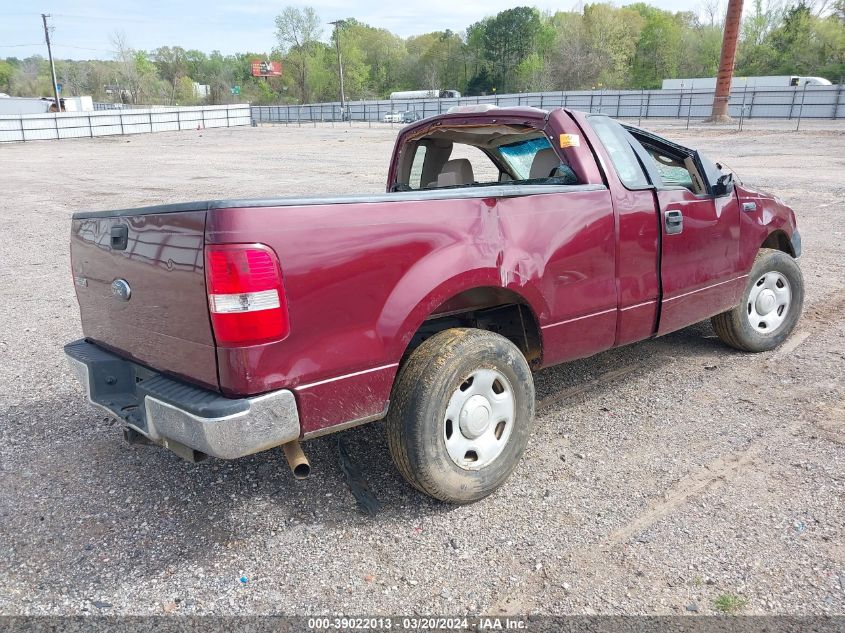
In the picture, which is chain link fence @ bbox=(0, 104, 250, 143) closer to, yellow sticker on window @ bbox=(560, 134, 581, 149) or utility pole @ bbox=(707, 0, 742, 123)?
utility pole @ bbox=(707, 0, 742, 123)

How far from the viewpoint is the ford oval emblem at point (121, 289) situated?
301 cm

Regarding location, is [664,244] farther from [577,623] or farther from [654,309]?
[577,623]

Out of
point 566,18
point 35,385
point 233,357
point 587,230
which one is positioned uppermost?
point 566,18

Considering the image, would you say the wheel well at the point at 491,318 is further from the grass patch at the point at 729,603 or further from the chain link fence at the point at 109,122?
the chain link fence at the point at 109,122

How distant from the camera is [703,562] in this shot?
280 centimetres

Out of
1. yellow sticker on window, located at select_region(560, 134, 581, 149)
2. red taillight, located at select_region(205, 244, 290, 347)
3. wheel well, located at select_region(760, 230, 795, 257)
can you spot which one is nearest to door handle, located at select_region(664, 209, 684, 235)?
yellow sticker on window, located at select_region(560, 134, 581, 149)

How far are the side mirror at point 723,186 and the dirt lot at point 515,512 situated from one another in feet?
4.14

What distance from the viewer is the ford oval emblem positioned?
3011 mm

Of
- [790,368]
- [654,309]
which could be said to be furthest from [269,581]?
[790,368]

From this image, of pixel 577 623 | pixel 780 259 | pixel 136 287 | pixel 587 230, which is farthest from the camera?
pixel 780 259

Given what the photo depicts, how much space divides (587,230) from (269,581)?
2.28m

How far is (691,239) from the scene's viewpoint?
421 centimetres

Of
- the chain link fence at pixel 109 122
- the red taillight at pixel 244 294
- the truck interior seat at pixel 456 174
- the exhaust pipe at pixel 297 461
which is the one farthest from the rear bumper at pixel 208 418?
the chain link fence at pixel 109 122

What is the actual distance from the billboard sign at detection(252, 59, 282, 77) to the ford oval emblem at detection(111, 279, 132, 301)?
139 metres
